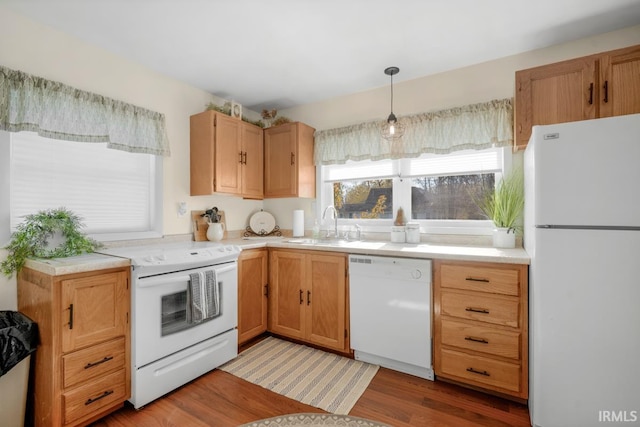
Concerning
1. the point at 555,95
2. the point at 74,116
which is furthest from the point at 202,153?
the point at 555,95

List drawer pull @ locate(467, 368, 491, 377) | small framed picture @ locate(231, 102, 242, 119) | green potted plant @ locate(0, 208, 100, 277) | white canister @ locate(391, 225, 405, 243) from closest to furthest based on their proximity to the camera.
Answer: green potted plant @ locate(0, 208, 100, 277), drawer pull @ locate(467, 368, 491, 377), white canister @ locate(391, 225, 405, 243), small framed picture @ locate(231, 102, 242, 119)

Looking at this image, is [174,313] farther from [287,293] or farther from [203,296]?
[287,293]

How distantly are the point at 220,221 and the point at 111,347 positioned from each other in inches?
61.0

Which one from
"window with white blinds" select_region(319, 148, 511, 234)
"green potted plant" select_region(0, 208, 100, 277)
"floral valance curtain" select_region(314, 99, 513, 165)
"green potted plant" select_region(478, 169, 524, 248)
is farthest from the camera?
"window with white blinds" select_region(319, 148, 511, 234)

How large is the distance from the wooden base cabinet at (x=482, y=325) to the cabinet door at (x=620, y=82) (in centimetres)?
117

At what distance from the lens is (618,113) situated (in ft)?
5.86

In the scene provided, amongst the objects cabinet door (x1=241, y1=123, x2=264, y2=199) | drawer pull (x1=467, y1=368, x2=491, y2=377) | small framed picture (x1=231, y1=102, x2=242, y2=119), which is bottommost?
drawer pull (x1=467, y1=368, x2=491, y2=377)

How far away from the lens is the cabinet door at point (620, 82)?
1755 millimetres

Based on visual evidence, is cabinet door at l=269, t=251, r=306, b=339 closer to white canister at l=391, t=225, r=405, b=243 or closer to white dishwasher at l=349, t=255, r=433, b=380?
white dishwasher at l=349, t=255, r=433, b=380

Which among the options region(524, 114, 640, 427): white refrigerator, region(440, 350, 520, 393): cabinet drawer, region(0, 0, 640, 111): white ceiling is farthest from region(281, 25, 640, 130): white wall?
region(440, 350, 520, 393): cabinet drawer

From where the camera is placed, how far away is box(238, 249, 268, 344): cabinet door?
2617mm

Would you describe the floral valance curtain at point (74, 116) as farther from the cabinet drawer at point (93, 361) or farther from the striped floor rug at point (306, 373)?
the striped floor rug at point (306, 373)

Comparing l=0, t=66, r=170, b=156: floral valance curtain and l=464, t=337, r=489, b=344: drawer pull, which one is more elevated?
l=0, t=66, r=170, b=156: floral valance curtain

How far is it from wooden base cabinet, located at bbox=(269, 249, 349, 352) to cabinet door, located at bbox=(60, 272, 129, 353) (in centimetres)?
131
